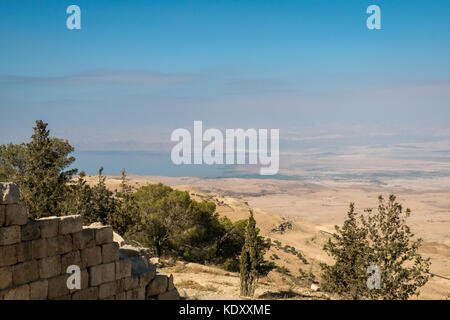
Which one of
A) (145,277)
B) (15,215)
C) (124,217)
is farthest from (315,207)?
(15,215)

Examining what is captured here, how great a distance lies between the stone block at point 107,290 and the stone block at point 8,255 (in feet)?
7.40

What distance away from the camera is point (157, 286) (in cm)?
1135

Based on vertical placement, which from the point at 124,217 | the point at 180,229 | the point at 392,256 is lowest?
the point at 180,229

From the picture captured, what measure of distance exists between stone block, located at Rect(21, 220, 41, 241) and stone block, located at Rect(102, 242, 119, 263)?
1.73 metres

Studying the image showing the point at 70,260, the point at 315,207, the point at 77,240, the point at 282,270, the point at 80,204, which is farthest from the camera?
the point at 315,207

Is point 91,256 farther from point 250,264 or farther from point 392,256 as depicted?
point 392,256

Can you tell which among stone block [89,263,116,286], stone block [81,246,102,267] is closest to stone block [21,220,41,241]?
stone block [81,246,102,267]

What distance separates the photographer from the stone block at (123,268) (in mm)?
10328

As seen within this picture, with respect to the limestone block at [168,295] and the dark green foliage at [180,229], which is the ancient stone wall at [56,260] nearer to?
the limestone block at [168,295]

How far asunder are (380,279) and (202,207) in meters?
14.9

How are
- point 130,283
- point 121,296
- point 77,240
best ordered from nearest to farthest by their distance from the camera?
point 77,240 < point 121,296 < point 130,283

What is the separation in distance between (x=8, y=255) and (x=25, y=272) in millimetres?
520

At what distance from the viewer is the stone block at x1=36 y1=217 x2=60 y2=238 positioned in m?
8.79

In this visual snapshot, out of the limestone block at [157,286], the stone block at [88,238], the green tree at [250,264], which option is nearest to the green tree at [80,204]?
the green tree at [250,264]
